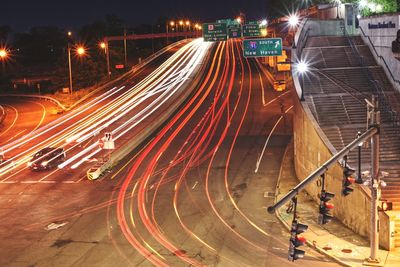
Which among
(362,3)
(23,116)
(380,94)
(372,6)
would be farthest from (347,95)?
(23,116)

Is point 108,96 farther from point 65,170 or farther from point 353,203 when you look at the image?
point 353,203

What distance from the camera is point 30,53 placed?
138875 mm

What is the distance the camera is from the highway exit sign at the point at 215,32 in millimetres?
60094

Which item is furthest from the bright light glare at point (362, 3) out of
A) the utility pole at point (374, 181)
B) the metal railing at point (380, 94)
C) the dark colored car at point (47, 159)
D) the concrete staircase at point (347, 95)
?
the utility pole at point (374, 181)

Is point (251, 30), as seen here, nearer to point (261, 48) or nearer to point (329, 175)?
point (261, 48)

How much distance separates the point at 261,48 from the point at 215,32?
47.1 ft

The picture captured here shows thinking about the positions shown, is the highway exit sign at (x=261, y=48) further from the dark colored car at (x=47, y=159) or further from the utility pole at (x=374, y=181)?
the utility pole at (x=374, y=181)

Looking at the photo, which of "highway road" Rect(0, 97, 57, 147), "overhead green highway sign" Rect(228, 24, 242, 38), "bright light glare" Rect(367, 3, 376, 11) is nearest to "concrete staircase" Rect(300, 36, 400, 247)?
"bright light glare" Rect(367, 3, 376, 11)

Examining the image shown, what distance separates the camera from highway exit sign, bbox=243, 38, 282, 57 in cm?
4681

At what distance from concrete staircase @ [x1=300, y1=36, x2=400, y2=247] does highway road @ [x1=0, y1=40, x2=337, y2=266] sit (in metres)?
5.53

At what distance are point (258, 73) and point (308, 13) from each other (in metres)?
15.9

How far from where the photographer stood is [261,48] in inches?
1860

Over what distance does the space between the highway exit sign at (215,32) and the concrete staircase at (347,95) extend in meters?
16.8

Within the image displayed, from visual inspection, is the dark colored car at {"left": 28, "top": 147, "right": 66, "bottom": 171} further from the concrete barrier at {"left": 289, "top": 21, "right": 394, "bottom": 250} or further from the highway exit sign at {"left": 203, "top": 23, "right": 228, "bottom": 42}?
the highway exit sign at {"left": 203, "top": 23, "right": 228, "bottom": 42}
